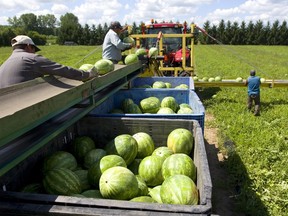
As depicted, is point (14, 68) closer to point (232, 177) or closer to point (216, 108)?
point (232, 177)

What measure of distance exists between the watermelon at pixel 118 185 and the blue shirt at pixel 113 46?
432 cm

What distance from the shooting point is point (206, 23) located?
7200 centimetres

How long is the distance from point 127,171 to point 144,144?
872 millimetres

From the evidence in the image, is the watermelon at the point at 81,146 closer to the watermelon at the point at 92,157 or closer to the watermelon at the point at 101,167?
the watermelon at the point at 92,157

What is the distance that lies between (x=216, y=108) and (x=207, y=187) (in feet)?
22.7

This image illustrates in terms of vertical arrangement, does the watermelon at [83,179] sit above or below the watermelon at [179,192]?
below

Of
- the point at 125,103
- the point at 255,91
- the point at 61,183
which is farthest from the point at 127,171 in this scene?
the point at 255,91

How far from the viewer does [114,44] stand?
6699 mm

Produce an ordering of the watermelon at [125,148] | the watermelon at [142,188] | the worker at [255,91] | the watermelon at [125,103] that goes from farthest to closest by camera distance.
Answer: the worker at [255,91]
the watermelon at [125,103]
the watermelon at [125,148]
the watermelon at [142,188]

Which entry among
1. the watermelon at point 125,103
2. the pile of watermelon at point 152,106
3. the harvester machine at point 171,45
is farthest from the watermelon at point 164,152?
the harvester machine at point 171,45

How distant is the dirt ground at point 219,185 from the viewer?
4.21m

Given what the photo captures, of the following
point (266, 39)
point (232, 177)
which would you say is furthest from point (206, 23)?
point (232, 177)

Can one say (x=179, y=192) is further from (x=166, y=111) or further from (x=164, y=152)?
(x=166, y=111)

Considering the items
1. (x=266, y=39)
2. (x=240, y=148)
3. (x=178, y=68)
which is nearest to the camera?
(x=240, y=148)
